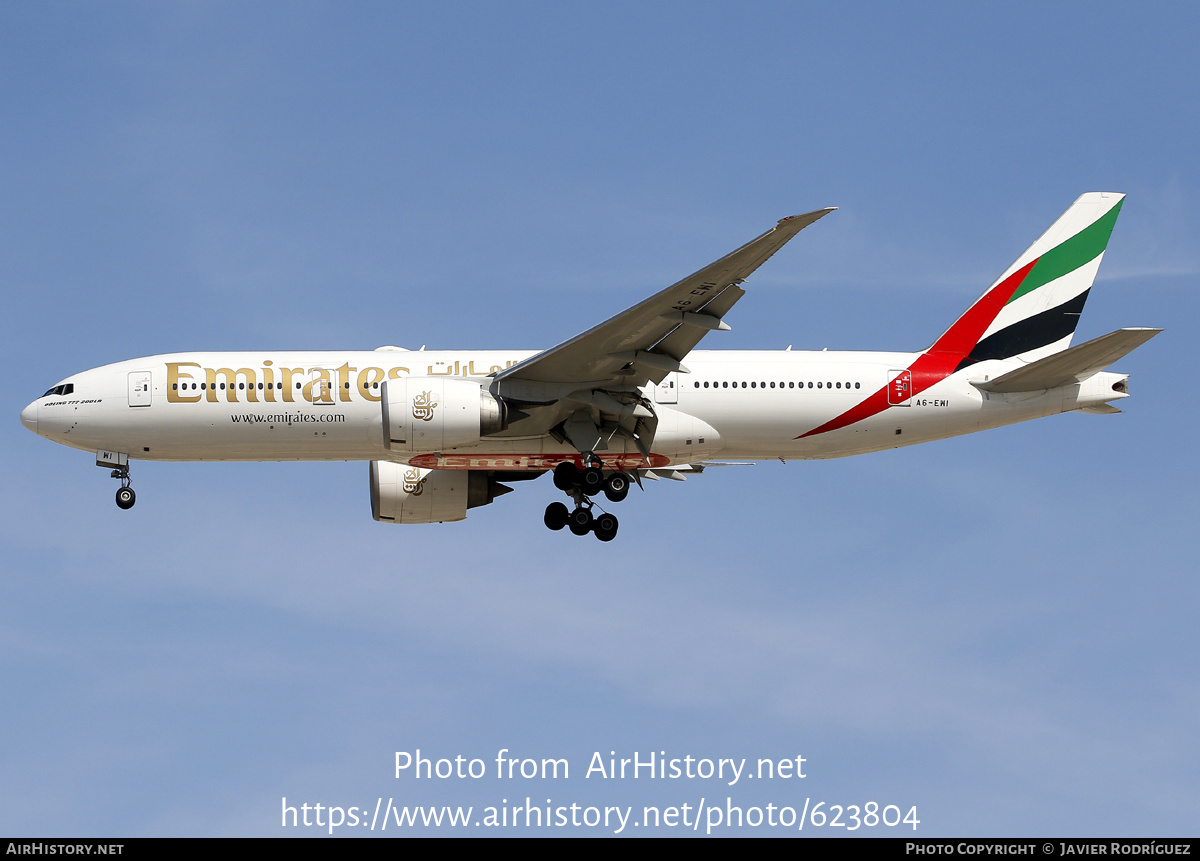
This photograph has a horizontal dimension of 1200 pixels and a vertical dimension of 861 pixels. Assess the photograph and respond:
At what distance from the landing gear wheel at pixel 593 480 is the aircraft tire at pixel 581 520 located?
564mm

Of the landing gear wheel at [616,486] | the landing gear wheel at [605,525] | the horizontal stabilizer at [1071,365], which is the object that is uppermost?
the horizontal stabilizer at [1071,365]

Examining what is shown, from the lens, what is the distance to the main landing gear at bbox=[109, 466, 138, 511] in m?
29.8

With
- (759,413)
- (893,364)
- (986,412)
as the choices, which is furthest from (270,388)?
(986,412)

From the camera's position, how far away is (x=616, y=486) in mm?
29844

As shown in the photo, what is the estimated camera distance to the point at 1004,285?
32.2 metres

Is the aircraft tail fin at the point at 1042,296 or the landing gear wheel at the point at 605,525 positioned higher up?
the aircraft tail fin at the point at 1042,296

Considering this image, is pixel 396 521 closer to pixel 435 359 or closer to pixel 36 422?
pixel 435 359

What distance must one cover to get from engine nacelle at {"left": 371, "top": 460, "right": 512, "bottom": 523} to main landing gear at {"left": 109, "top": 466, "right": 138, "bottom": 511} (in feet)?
17.7

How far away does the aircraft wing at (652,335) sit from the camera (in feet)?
82.7

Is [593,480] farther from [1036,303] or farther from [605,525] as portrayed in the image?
[1036,303]

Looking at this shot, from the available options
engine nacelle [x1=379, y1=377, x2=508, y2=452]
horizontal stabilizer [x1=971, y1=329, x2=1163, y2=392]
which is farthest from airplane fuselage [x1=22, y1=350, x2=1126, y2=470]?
engine nacelle [x1=379, y1=377, x2=508, y2=452]

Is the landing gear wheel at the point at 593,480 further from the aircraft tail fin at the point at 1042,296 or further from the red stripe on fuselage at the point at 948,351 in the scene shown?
the aircraft tail fin at the point at 1042,296

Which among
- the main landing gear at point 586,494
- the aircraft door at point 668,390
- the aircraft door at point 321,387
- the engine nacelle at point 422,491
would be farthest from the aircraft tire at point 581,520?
the aircraft door at point 321,387

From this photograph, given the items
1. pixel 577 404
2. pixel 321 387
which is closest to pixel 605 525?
pixel 577 404
